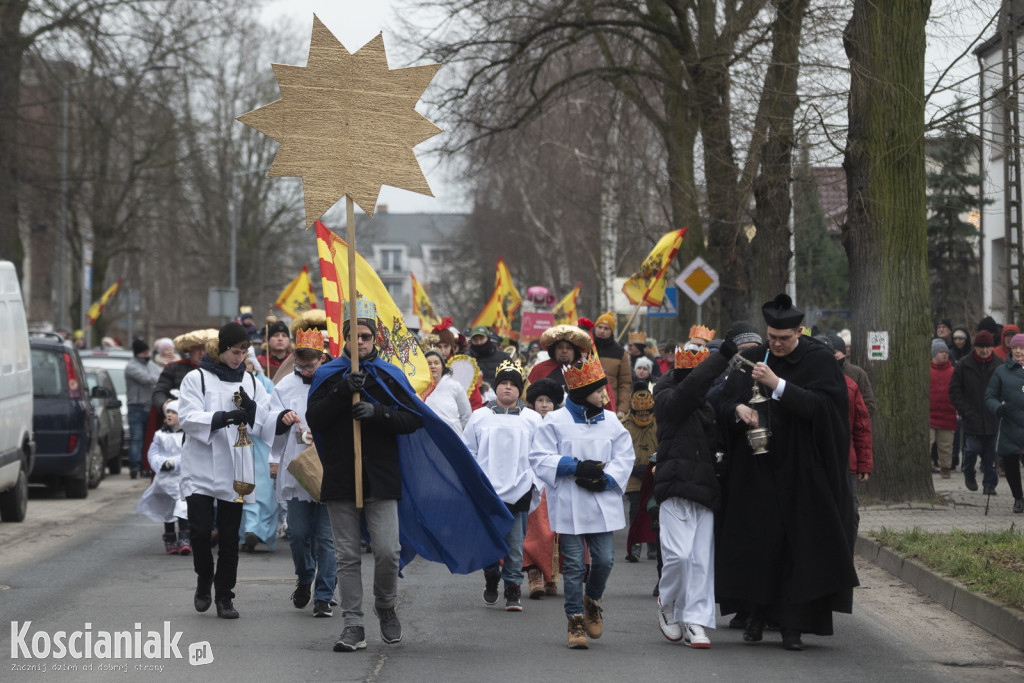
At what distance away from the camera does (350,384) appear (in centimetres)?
799

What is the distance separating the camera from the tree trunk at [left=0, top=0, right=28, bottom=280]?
24.6 metres

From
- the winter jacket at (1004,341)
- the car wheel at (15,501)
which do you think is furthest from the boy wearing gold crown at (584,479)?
the winter jacket at (1004,341)

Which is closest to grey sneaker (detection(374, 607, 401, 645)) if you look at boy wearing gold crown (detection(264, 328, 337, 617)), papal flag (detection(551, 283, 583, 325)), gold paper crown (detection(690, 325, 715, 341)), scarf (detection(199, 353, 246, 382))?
boy wearing gold crown (detection(264, 328, 337, 617))

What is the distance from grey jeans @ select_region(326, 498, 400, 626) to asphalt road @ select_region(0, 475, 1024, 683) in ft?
1.01

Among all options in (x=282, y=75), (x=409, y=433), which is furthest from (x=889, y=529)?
(x=282, y=75)

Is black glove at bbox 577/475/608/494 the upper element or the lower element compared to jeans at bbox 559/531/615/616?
upper

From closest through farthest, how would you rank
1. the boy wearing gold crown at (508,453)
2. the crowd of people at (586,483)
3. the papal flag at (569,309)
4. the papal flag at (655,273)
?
the crowd of people at (586,483) → the boy wearing gold crown at (508,453) → the papal flag at (655,273) → the papal flag at (569,309)

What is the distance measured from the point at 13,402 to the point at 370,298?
5174 millimetres

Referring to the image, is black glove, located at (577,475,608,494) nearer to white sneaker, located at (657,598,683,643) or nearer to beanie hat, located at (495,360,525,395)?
white sneaker, located at (657,598,683,643)

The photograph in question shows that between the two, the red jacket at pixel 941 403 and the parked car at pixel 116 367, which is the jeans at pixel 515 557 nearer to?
the red jacket at pixel 941 403

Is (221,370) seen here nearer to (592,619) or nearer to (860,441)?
(592,619)

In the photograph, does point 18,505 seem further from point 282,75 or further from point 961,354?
point 961,354

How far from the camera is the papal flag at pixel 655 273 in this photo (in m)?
20.0

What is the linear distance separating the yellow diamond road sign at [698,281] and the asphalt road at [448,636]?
890 centimetres
